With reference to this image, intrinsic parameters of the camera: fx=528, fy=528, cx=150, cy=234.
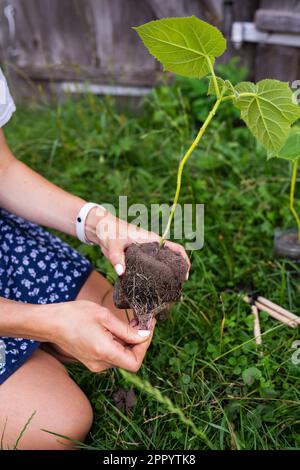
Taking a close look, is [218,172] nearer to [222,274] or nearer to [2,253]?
[222,274]

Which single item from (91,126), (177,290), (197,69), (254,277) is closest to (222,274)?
(254,277)

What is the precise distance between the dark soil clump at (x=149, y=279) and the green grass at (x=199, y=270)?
0.25 metres

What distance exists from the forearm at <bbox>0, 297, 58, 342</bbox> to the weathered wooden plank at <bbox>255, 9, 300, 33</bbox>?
1.95 meters

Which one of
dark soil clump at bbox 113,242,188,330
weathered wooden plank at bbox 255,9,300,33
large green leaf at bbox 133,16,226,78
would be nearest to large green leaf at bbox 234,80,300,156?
large green leaf at bbox 133,16,226,78

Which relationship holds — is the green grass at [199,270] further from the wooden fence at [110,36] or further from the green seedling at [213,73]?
the green seedling at [213,73]

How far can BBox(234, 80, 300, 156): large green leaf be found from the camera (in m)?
1.14

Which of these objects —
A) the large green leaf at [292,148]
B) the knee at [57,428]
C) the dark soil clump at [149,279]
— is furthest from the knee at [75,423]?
the large green leaf at [292,148]

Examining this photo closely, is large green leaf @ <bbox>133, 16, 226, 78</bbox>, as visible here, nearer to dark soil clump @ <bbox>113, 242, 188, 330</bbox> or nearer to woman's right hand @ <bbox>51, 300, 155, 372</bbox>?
dark soil clump @ <bbox>113, 242, 188, 330</bbox>

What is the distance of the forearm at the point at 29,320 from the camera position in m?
1.20

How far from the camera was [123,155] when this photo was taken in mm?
2494

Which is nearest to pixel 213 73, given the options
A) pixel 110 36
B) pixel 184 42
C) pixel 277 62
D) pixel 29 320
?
pixel 184 42

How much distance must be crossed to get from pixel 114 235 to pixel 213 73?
507mm

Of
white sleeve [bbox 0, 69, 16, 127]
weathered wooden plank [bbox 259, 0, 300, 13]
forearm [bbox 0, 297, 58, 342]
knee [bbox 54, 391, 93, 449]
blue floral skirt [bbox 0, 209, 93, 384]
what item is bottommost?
knee [bbox 54, 391, 93, 449]

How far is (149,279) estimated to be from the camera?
1.27m
